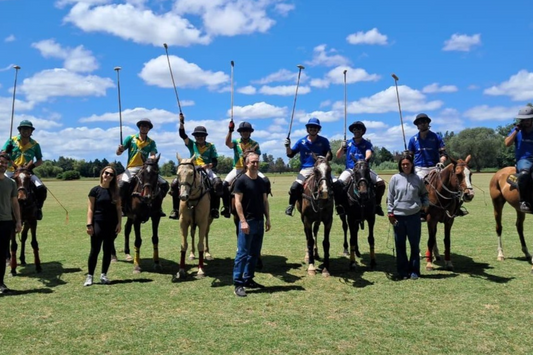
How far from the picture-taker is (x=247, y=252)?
24.3 feet

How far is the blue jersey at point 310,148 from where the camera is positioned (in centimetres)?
936

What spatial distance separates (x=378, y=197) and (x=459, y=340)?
5.34 meters

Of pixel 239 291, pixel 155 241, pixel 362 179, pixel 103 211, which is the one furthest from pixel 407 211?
pixel 103 211

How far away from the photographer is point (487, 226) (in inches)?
586

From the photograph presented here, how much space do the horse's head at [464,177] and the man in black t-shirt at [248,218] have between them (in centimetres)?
426

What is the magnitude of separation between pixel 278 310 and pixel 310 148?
4283 millimetres

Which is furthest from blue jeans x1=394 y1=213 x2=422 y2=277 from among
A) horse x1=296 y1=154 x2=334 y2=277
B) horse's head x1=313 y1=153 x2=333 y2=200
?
horse's head x1=313 y1=153 x2=333 y2=200

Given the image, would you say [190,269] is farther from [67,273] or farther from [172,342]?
[172,342]

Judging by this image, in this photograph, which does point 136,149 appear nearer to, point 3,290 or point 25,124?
point 25,124

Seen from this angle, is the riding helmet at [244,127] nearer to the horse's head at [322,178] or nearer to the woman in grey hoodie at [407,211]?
the horse's head at [322,178]

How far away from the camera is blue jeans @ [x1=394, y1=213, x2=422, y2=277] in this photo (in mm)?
7988

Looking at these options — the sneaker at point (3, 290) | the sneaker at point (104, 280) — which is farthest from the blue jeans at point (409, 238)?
the sneaker at point (3, 290)

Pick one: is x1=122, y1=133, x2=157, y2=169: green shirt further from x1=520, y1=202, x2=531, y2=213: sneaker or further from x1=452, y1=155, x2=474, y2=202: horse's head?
x1=520, y1=202, x2=531, y2=213: sneaker

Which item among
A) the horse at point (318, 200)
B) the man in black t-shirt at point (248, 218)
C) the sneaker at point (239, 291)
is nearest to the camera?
the sneaker at point (239, 291)
